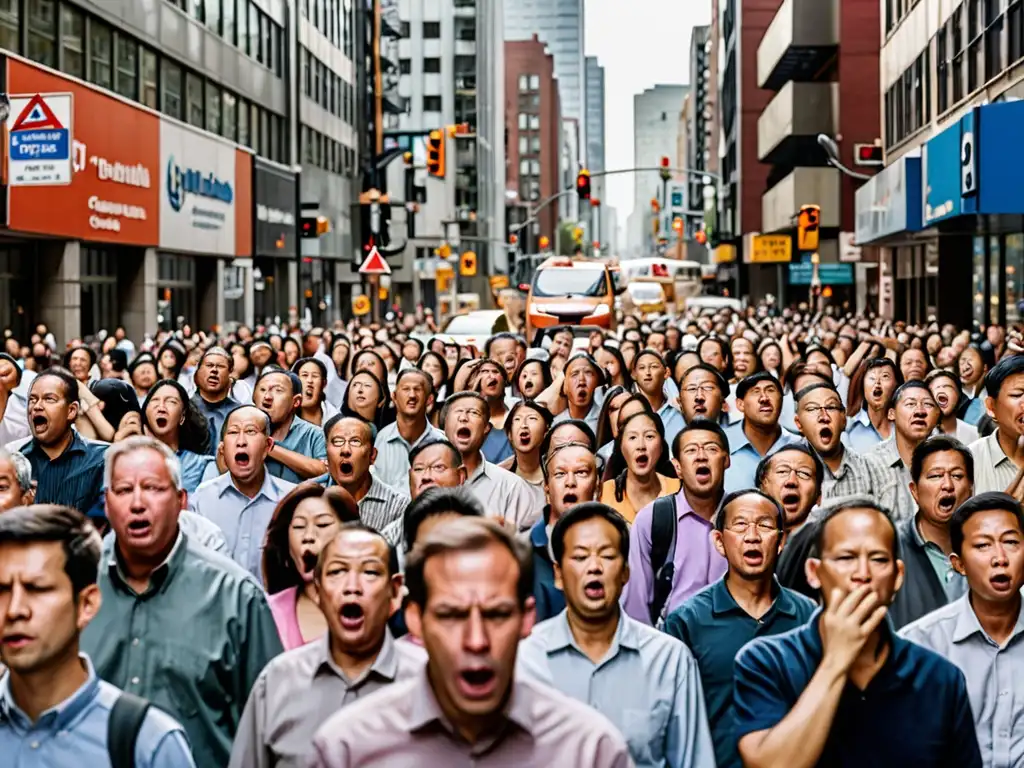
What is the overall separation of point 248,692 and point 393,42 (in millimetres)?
89592

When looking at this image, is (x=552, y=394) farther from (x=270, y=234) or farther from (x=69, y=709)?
(x=270, y=234)

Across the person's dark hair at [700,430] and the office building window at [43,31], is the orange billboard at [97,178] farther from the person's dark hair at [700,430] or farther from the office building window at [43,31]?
the person's dark hair at [700,430]

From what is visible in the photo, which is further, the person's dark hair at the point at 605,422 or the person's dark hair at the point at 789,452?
the person's dark hair at the point at 605,422

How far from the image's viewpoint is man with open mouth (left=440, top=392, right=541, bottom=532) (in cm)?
954

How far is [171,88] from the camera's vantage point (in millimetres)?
45844

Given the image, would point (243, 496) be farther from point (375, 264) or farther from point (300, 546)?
point (375, 264)

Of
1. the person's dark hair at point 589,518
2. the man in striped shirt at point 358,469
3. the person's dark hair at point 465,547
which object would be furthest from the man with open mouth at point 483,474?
the person's dark hair at point 465,547

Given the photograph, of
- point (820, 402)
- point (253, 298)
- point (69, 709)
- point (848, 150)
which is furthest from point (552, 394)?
point (848, 150)

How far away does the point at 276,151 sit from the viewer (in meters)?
61.1

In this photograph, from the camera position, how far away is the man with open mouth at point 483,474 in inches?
376

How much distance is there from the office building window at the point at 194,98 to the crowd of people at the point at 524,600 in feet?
125

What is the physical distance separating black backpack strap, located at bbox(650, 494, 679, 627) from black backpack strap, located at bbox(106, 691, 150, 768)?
3506 millimetres

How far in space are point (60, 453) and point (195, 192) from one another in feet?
125

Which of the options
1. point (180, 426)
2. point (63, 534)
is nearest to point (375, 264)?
point (180, 426)
